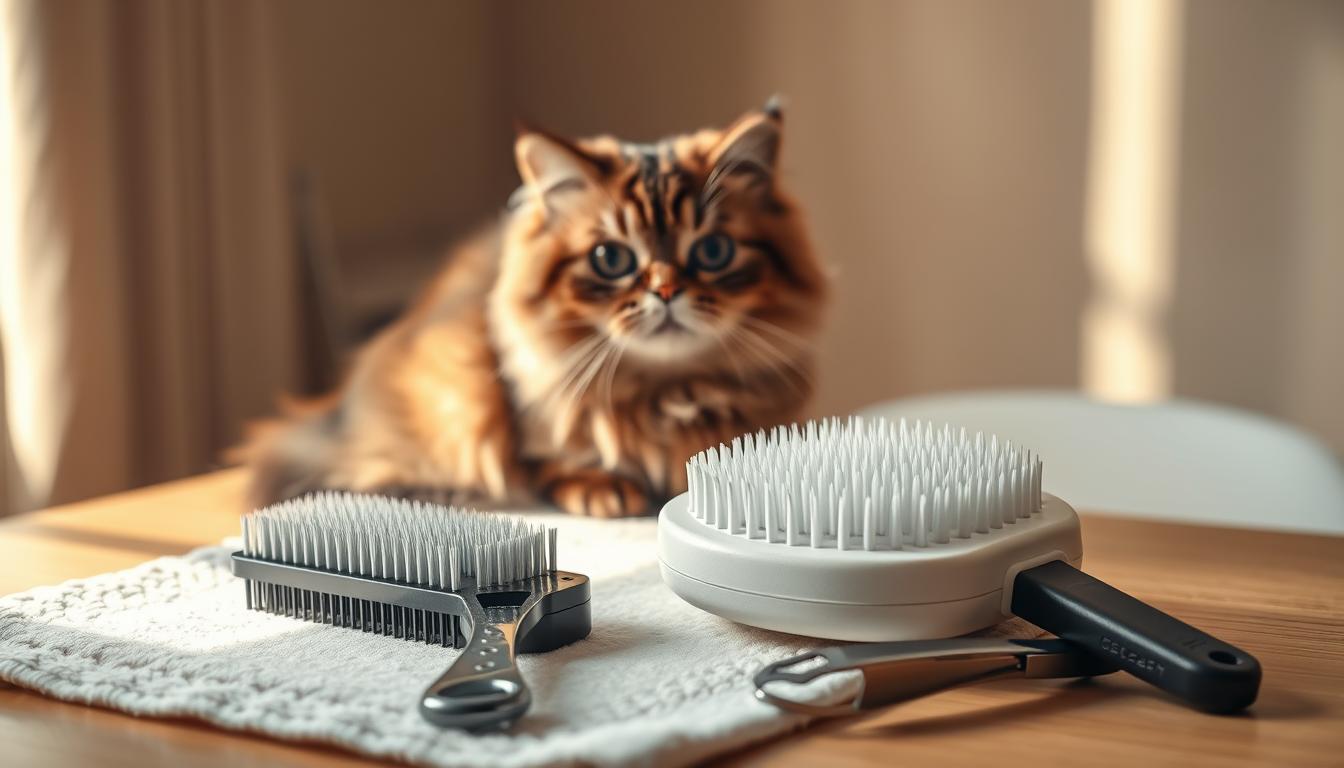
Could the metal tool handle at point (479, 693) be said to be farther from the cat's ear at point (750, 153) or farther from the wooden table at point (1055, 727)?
the cat's ear at point (750, 153)

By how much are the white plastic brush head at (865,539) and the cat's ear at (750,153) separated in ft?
1.21

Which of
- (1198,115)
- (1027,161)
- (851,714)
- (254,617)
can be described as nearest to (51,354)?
(254,617)

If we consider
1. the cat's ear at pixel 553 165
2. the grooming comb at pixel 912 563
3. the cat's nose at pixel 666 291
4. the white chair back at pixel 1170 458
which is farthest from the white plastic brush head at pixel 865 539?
the white chair back at pixel 1170 458

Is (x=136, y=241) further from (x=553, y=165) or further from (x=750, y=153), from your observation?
(x=750, y=153)

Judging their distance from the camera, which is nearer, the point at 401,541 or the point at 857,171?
the point at 401,541

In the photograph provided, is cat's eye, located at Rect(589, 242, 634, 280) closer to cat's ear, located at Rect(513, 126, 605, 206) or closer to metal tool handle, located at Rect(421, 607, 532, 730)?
cat's ear, located at Rect(513, 126, 605, 206)

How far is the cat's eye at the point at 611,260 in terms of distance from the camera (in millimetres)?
978

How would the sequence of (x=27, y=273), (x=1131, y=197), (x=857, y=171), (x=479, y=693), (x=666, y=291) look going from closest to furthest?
(x=479, y=693) → (x=666, y=291) → (x=27, y=273) → (x=1131, y=197) → (x=857, y=171)

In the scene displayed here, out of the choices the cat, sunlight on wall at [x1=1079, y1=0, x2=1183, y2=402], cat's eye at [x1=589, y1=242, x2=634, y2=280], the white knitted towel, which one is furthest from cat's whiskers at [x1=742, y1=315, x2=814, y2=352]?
sunlight on wall at [x1=1079, y1=0, x2=1183, y2=402]

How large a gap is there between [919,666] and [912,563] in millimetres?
53

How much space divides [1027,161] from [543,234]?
1667 millimetres

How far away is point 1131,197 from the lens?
91.8 inches

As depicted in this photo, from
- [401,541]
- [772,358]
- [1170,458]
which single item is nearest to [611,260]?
[772,358]

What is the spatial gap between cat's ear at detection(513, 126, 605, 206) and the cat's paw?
0.82ft
